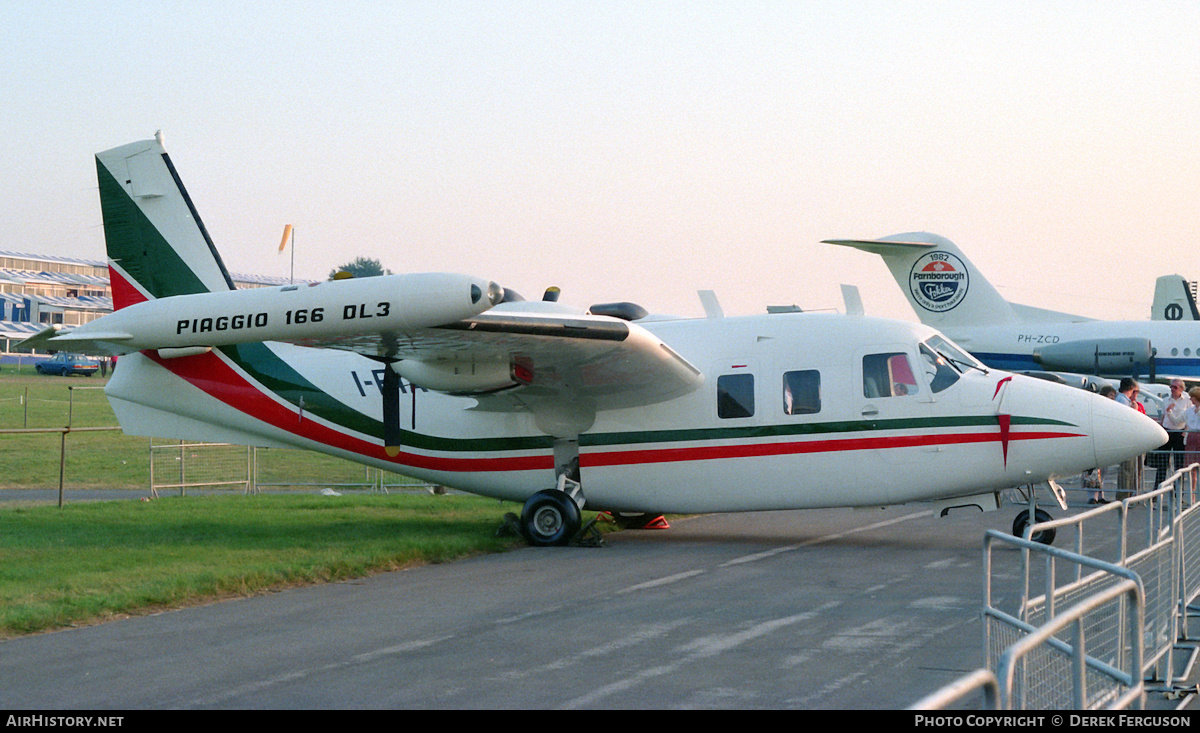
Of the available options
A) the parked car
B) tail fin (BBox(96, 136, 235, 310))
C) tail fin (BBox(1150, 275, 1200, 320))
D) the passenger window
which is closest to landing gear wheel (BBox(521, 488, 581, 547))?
the passenger window

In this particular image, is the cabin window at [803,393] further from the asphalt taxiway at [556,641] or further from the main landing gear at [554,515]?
the main landing gear at [554,515]

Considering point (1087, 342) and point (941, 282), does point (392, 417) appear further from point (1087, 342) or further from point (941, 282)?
point (941, 282)

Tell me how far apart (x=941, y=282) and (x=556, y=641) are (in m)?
33.5

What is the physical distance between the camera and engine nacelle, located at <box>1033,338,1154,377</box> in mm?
34250

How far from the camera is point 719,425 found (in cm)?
1492

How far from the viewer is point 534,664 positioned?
811 cm

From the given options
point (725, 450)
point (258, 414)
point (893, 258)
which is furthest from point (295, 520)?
point (893, 258)

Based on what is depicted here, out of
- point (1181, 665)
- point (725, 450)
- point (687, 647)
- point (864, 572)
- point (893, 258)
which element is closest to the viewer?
point (1181, 665)

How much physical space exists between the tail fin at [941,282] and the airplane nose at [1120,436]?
25.5m

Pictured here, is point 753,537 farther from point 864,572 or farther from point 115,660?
point 115,660

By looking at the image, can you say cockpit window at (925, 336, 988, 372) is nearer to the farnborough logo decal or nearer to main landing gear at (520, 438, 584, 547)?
main landing gear at (520, 438, 584, 547)

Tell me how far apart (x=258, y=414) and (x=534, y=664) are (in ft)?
30.8

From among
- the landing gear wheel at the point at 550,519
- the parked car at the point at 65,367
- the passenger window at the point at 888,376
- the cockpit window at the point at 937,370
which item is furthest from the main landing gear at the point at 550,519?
the parked car at the point at 65,367

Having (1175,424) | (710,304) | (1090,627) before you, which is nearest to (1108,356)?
(1175,424)
